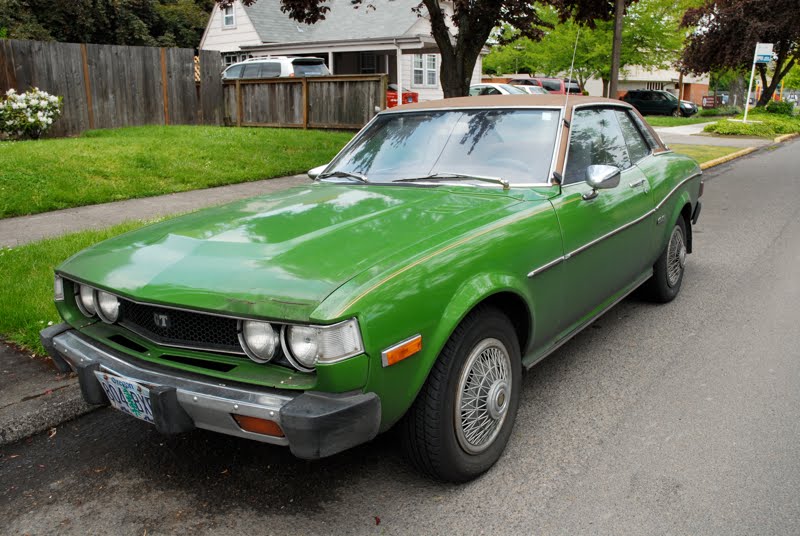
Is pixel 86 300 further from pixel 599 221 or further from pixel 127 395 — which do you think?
pixel 599 221

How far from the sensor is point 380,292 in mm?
2572

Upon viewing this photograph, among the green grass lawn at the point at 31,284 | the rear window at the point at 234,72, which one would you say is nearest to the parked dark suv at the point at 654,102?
the rear window at the point at 234,72

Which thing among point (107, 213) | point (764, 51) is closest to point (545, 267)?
point (107, 213)

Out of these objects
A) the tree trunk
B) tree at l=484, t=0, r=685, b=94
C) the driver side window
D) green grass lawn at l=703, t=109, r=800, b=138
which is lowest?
green grass lawn at l=703, t=109, r=800, b=138

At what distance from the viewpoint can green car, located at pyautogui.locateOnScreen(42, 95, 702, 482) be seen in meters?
2.53

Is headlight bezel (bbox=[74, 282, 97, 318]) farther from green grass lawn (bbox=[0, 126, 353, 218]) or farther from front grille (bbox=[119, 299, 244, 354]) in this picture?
green grass lawn (bbox=[0, 126, 353, 218])

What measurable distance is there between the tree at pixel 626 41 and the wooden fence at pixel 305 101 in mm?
18033

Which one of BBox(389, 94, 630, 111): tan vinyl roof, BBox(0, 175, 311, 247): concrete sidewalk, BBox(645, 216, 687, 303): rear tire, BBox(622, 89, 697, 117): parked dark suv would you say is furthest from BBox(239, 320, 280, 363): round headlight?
BBox(622, 89, 697, 117): parked dark suv

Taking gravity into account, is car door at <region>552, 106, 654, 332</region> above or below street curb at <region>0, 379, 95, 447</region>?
above

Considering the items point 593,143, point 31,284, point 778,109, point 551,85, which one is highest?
point 551,85

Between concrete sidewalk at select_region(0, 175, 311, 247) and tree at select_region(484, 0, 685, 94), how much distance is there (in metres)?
25.4

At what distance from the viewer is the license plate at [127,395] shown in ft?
8.87

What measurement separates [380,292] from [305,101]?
1478 centimetres

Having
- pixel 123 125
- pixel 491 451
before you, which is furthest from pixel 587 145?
pixel 123 125
